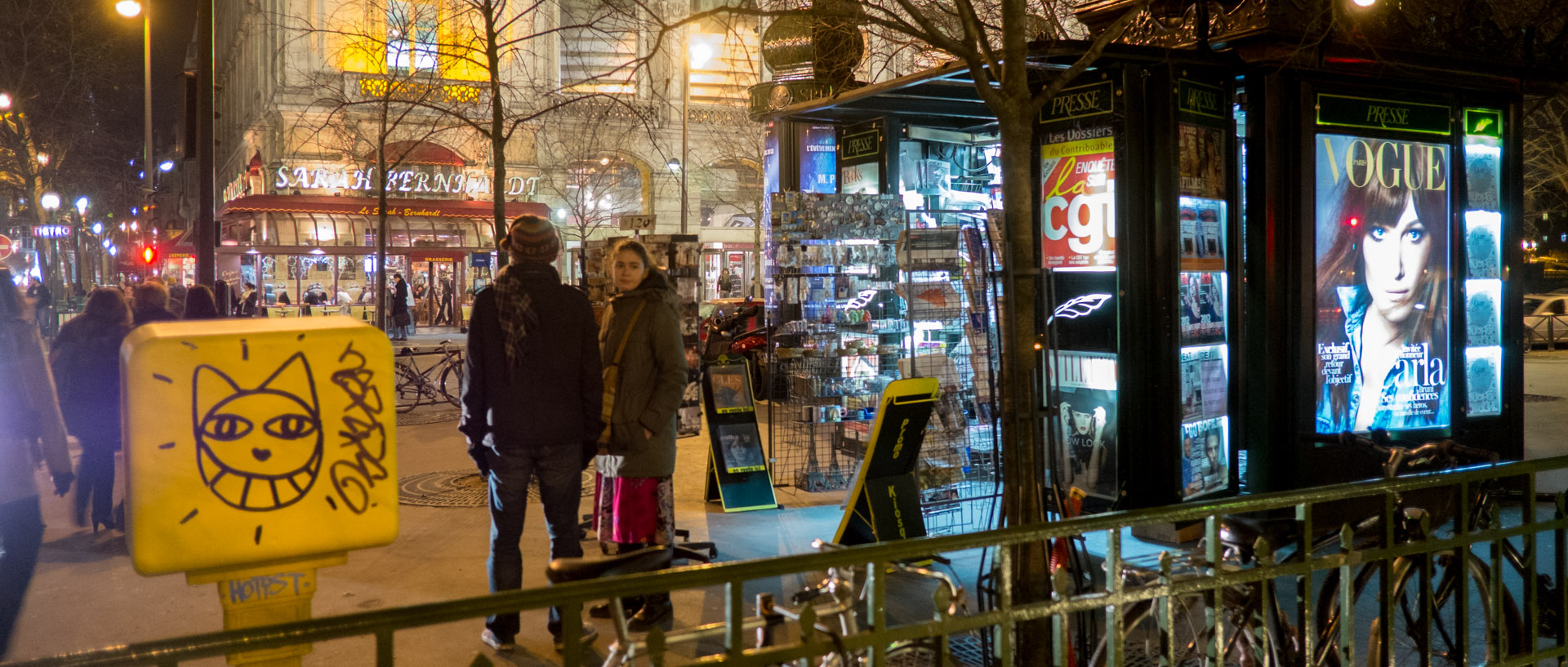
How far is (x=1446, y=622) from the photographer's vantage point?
16.3 ft

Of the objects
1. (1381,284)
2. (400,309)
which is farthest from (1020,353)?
(400,309)

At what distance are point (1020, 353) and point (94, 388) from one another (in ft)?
21.8

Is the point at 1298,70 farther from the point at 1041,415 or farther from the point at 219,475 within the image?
the point at 219,475

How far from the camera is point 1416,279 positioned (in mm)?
8375

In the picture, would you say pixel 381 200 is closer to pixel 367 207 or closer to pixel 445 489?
pixel 445 489

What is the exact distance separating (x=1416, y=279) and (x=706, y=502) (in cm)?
583

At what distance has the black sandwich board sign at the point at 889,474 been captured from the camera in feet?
20.4

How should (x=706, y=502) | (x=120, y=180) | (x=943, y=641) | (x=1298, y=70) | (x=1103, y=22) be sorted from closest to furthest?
(x=943, y=641) → (x=1298, y=70) → (x=1103, y=22) → (x=706, y=502) → (x=120, y=180)

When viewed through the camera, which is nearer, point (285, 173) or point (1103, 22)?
point (1103, 22)

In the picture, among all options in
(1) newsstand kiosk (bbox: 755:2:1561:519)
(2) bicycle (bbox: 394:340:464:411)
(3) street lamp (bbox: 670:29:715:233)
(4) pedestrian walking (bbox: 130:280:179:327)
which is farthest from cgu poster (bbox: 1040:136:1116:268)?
(2) bicycle (bbox: 394:340:464:411)

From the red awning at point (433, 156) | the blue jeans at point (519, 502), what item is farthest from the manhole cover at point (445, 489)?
the red awning at point (433, 156)

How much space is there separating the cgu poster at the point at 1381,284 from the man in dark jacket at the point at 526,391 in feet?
17.9

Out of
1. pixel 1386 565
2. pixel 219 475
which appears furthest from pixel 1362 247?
pixel 219 475

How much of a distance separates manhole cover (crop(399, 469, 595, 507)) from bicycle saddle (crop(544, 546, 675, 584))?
5391 mm
